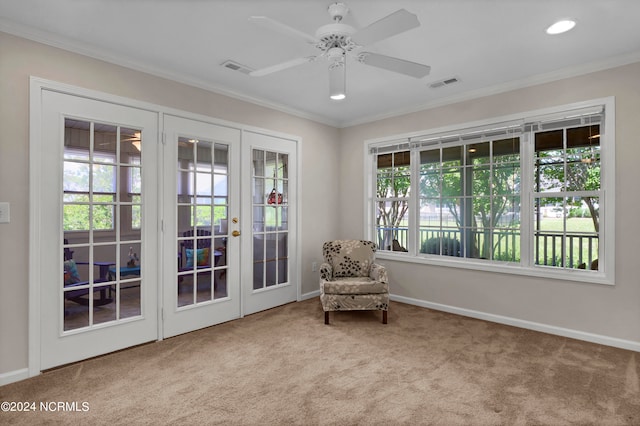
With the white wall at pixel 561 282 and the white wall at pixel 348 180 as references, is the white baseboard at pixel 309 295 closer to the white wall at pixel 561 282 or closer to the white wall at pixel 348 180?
the white wall at pixel 348 180

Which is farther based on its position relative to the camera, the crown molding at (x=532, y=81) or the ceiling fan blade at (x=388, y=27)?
the crown molding at (x=532, y=81)

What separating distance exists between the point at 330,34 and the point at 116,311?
2799 mm

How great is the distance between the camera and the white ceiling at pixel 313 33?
2.23 metres

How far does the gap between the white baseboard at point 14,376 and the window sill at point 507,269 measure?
374 centimetres

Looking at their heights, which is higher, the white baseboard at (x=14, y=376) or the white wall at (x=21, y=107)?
the white wall at (x=21, y=107)

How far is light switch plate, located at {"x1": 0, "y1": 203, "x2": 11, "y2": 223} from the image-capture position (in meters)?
2.39

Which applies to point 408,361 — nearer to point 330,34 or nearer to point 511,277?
point 511,277

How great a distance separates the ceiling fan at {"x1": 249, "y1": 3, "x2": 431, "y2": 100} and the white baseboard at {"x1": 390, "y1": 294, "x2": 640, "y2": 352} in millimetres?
2707

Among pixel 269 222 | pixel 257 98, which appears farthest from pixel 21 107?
pixel 269 222

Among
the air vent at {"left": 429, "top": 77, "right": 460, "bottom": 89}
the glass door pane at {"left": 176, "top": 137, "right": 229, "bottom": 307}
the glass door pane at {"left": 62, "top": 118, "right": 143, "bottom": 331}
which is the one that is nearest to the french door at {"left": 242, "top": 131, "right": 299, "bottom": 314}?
the glass door pane at {"left": 176, "top": 137, "right": 229, "bottom": 307}

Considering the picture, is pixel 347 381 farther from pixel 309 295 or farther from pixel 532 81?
pixel 532 81

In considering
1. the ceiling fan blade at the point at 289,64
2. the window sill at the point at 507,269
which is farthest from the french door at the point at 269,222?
the ceiling fan blade at the point at 289,64

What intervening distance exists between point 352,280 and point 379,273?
1.07 feet

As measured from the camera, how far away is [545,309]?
3.39 metres
